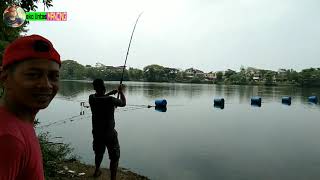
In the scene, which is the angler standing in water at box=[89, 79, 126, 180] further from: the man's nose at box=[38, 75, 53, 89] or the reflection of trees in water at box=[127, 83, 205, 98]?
the reflection of trees in water at box=[127, 83, 205, 98]

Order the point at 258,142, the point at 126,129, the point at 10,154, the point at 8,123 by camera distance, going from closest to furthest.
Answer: the point at 10,154 → the point at 8,123 → the point at 258,142 → the point at 126,129

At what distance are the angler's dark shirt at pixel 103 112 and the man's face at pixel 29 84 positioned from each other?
6318 mm

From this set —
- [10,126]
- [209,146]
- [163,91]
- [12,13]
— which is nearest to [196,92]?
[163,91]

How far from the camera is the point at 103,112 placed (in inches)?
318

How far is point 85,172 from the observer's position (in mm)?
10656

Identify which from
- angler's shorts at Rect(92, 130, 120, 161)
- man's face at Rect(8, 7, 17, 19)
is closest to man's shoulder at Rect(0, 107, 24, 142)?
man's face at Rect(8, 7, 17, 19)

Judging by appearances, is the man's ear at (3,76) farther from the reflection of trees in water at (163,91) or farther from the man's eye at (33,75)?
the reflection of trees in water at (163,91)

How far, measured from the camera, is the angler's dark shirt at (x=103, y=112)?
800 cm

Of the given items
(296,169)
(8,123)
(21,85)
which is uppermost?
(21,85)

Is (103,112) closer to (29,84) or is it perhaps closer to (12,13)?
(12,13)

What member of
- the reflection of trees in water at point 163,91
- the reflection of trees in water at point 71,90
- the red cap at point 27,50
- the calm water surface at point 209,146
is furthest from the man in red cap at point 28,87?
the reflection of trees in water at point 163,91

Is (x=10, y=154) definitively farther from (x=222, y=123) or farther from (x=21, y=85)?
(x=222, y=123)

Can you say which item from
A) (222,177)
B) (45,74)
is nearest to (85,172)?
(222,177)

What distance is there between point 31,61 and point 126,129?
84.3ft
